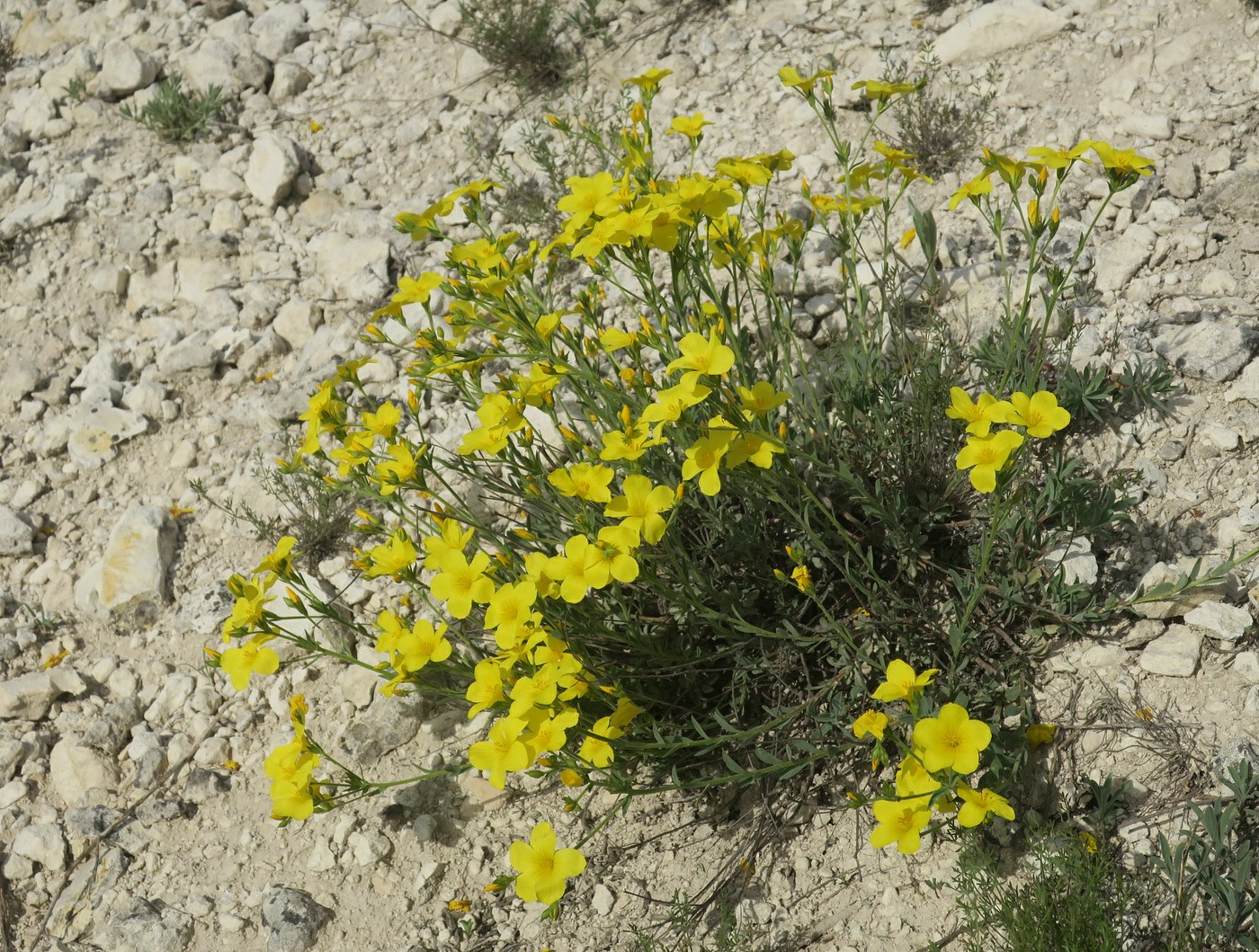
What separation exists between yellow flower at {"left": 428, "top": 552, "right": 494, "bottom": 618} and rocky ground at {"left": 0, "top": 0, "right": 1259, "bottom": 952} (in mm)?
966

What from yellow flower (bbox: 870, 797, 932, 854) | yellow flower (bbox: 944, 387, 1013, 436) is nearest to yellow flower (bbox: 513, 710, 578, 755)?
yellow flower (bbox: 870, 797, 932, 854)

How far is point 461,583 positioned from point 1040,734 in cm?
158

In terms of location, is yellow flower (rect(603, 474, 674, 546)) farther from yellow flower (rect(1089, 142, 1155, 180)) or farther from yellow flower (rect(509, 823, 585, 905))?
yellow flower (rect(1089, 142, 1155, 180))

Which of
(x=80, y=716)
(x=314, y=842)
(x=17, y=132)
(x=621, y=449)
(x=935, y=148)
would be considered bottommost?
(x=314, y=842)

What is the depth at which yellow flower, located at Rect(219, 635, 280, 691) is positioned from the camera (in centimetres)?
264

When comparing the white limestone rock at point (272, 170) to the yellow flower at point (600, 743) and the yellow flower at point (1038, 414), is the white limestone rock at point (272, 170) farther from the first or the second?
the yellow flower at point (1038, 414)

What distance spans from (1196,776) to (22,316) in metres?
5.29

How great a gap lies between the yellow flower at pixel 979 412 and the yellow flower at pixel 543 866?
1.35 m

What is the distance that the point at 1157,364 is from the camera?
327 centimetres

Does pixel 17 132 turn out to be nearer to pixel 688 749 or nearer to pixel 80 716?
pixel 80 716

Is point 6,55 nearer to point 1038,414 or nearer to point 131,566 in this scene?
point 131,566

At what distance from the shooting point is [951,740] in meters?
2.20

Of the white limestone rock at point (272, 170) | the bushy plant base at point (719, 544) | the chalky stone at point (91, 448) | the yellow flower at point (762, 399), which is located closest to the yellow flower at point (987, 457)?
the bushy plant base at point (719, 544)

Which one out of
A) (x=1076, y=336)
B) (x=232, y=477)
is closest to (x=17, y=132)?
(x=232, y=477)
